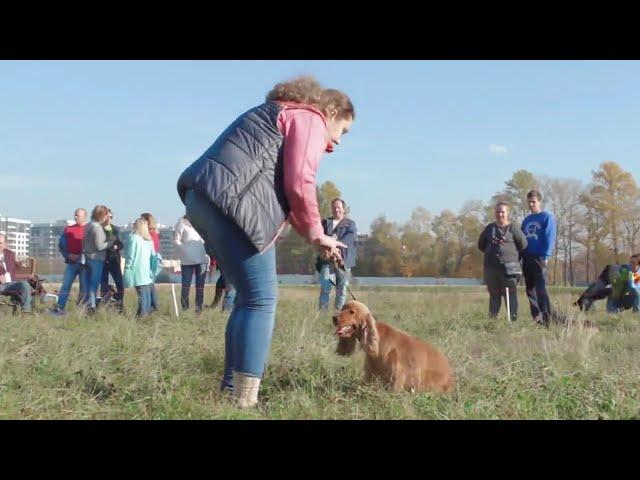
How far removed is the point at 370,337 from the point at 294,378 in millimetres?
521

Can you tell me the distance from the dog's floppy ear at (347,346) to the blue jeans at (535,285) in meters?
4.48

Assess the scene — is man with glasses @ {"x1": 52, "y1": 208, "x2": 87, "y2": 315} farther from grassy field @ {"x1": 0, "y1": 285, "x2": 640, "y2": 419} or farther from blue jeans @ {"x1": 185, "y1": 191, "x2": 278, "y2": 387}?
blue jeans @ {"x1": 185, "y1": 191, "x2": 278, "y2": 387}

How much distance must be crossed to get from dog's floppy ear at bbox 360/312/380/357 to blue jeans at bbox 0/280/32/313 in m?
7.01

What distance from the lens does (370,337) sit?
3.93 m

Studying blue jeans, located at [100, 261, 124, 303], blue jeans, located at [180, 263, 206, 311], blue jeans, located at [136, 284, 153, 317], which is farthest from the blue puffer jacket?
blue jeans, located at [100, 261, 124, 303]

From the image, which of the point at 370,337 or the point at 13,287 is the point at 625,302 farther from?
the point at 13,287

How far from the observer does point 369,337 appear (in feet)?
12.9

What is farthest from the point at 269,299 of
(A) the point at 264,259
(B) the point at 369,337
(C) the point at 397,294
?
(C) the point at 397,294

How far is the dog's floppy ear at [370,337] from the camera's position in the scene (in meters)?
3.88

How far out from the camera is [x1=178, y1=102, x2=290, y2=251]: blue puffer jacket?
3.09m

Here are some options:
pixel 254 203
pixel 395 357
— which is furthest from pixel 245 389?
pixel 395 357

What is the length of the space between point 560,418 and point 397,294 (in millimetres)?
8694

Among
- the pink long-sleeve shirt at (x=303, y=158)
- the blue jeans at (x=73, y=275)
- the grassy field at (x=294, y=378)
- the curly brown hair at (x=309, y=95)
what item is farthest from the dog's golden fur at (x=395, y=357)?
the blue jeans at (x=73, y=275)

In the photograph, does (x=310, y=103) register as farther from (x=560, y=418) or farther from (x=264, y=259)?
(x=560, y=418)
